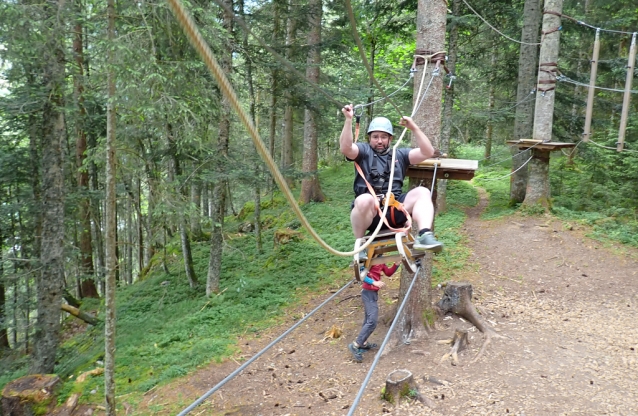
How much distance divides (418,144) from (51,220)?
230 inches

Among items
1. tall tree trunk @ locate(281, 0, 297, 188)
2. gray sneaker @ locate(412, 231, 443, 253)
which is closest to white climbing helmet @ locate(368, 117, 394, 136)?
gray sneaker @ locate(412, 231, 443, 253)

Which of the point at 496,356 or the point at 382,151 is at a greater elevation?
the point at 382,151

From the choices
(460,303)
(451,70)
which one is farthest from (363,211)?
(451,70)

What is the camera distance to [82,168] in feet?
21.0

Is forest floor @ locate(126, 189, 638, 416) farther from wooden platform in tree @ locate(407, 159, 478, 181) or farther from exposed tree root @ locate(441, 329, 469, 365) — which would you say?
wooden platform in tree @ locate(407, 159, 478, 181)

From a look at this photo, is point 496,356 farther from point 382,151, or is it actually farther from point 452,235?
point 452,235

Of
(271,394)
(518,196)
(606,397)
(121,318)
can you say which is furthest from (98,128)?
(518,196)

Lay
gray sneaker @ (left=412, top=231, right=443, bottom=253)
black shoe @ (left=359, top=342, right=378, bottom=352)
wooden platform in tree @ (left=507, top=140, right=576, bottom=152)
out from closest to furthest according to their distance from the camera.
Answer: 1. gray sneaker @ (left=412, top=231, right=443, bottom=253)
2. black shoe @ (left=359, top=342, right=378, bottom=352)
3. wooden platform in tree @ (left=507, top=140, right=576, bottom=152)

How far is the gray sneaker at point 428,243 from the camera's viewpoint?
354 cm

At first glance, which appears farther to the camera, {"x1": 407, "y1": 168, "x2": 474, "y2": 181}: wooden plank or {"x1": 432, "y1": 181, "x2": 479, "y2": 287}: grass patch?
{"x1": 432, "y1": 181, "x2": 479, "y2": 287}: grass patch

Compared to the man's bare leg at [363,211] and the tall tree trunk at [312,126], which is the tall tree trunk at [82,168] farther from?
the tall tree trunk at [312,126]

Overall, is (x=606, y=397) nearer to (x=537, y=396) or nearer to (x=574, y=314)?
(x=537, y=396)

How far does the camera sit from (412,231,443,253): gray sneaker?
3543mm

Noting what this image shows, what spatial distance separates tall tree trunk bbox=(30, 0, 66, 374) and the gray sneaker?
564 cm
